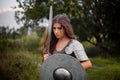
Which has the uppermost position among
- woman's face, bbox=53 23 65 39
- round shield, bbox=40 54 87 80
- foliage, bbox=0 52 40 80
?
woman's face, bbox=53 23 65 39

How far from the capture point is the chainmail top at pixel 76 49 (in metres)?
2.84

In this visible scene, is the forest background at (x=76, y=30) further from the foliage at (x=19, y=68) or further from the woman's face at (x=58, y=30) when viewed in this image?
the woman's face at (x=58, y=30)

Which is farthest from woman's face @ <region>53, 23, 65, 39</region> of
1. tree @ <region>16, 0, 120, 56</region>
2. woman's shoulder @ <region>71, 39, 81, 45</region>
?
tree @ <region>16, 0, 120, 56</region>

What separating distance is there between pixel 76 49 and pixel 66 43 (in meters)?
0.12

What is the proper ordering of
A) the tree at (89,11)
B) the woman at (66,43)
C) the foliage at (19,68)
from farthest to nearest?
the tree at (89,11)
the foliage at (19,68)
the woman at (66,43)

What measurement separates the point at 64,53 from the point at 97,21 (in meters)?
7.44

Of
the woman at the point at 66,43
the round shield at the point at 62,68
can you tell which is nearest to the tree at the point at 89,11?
the woman at the point at 66,43

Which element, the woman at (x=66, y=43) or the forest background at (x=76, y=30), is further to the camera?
the forest background at (x=76, y=30)

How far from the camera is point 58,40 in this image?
9.91 ft

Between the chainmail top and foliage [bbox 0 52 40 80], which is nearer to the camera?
the chainmail top

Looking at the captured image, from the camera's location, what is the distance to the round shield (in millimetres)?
2746

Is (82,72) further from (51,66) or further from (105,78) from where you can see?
(105,78)

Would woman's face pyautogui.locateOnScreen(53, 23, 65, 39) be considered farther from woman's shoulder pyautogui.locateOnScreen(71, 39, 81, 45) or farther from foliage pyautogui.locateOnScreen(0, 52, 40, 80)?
foliage pyautogui.locateOnScreen(0, 52, 40, 80)

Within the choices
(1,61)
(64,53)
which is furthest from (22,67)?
(64,53)
